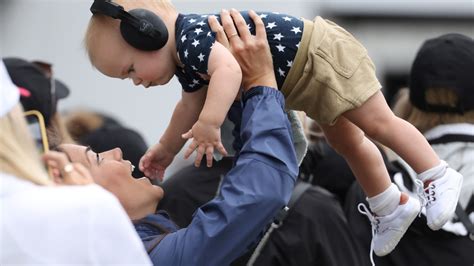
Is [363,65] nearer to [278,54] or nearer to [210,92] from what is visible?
[278,54]

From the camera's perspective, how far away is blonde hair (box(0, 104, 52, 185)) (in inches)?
87.5

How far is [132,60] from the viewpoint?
3.02 meters

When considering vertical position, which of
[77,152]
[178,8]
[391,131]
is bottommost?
[178,8]

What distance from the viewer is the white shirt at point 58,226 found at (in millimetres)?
2172

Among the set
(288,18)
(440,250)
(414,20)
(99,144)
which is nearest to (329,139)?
(288,18)

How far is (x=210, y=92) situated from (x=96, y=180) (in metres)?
0.41

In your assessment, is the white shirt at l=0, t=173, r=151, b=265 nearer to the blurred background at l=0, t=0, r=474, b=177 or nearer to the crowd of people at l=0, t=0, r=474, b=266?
the crowd of people at l=0, t=0, r=474, b=266

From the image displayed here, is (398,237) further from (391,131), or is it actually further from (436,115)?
(436,115)

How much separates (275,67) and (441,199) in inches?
Answer: 26.1

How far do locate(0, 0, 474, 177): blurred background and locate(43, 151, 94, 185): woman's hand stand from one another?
7373 millimetres

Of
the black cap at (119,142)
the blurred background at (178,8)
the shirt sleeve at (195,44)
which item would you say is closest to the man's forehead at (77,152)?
the shirt sleeve at (195,44)

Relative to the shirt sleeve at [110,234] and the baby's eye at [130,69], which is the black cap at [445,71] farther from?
the shirt sleeve at [110,234]

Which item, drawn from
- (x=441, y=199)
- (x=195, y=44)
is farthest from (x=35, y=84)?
(x=441, y=199)

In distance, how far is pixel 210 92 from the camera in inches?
112
